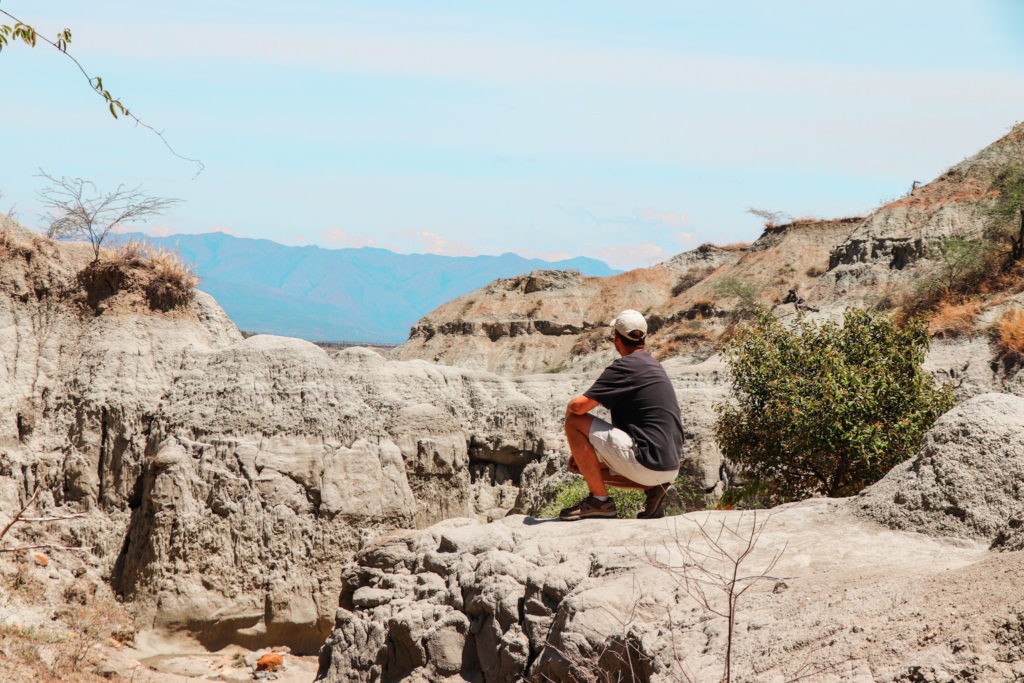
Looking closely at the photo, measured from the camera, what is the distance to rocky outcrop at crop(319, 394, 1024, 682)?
4758 millimetres

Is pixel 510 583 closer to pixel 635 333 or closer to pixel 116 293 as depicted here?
pixel 635 333

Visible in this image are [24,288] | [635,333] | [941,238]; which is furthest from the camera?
[941,238]

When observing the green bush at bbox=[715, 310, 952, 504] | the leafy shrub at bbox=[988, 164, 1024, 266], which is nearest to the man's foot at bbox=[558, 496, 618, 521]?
the green bush at bbox=[715, 310, 952, 504]

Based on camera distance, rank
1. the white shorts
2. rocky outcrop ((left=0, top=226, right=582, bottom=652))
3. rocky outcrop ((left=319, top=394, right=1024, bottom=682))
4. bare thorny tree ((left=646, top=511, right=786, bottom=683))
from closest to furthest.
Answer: rocky outcrop ((left=319, top=394, right=1024, bottom=682))
bare thorny tree ((left=646, top=511, right=786, bottom=683))
the white shorts
rocky outcrop ((left=0, top=226, right=582, bottom=652))

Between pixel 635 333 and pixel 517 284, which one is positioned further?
pixel 517 284

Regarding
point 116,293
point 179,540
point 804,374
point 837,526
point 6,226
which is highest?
point 6,226

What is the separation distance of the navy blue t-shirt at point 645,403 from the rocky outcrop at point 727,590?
505mm

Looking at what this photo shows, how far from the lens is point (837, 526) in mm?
6883

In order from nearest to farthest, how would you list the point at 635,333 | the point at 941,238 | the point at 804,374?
1. the point at 635,333
2. the point at 804,374
3. the point at 941,238

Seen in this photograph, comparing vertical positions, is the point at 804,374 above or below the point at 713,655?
above

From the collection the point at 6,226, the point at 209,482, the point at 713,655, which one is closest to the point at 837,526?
the point at 713,655

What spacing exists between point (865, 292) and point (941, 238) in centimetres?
257

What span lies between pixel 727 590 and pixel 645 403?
3.33 m

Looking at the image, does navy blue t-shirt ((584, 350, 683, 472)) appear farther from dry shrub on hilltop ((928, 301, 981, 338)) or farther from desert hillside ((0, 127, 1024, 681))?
dry shrub on hilltop ((928, 301, 981, 338))
